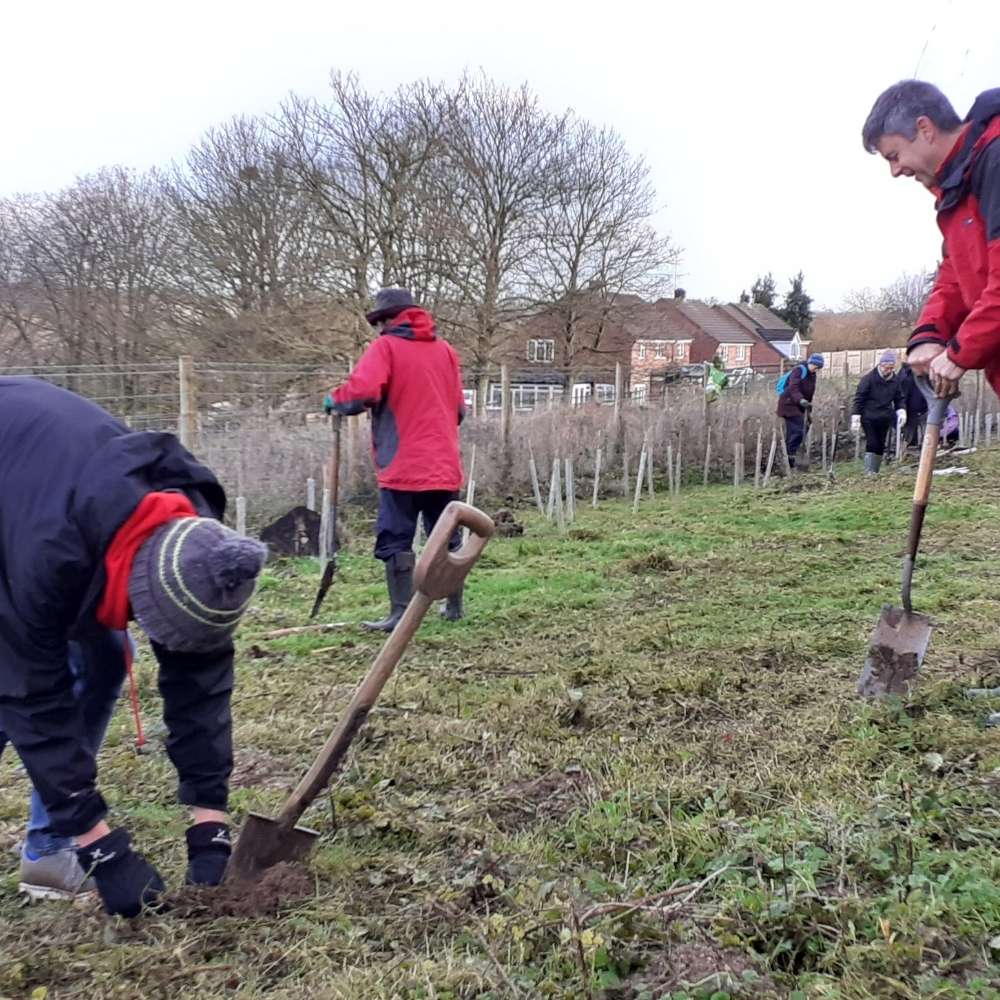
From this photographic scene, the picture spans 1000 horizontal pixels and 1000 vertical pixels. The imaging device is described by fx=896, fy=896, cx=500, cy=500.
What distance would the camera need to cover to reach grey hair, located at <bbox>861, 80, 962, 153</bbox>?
302 centimetres

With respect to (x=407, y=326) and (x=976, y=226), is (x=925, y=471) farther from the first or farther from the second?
(x=407, y=326)

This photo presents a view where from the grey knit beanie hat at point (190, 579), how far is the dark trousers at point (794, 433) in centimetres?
1335

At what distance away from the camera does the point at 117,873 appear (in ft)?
7.03

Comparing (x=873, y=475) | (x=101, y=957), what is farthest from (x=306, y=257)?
(x=101, y=957)

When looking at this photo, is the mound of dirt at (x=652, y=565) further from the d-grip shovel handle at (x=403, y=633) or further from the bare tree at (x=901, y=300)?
the bare tree at (x=901, y=300)

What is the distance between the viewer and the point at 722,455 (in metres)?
15.3

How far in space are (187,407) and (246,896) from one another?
7.85 metres

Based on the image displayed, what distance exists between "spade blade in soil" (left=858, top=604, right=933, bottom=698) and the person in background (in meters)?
9.73

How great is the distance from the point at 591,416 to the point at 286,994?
12.9 m

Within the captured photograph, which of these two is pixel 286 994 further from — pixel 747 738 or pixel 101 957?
pixel 747 738

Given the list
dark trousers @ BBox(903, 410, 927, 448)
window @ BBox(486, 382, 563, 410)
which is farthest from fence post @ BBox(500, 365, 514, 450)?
dark trousers @ BBox(903, 410, 927, 448)

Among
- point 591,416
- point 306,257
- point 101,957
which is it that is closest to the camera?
point 101,957

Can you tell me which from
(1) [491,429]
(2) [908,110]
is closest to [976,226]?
(2) [908,110]

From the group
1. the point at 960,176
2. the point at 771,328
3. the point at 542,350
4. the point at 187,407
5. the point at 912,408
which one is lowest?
the point at 187,407
